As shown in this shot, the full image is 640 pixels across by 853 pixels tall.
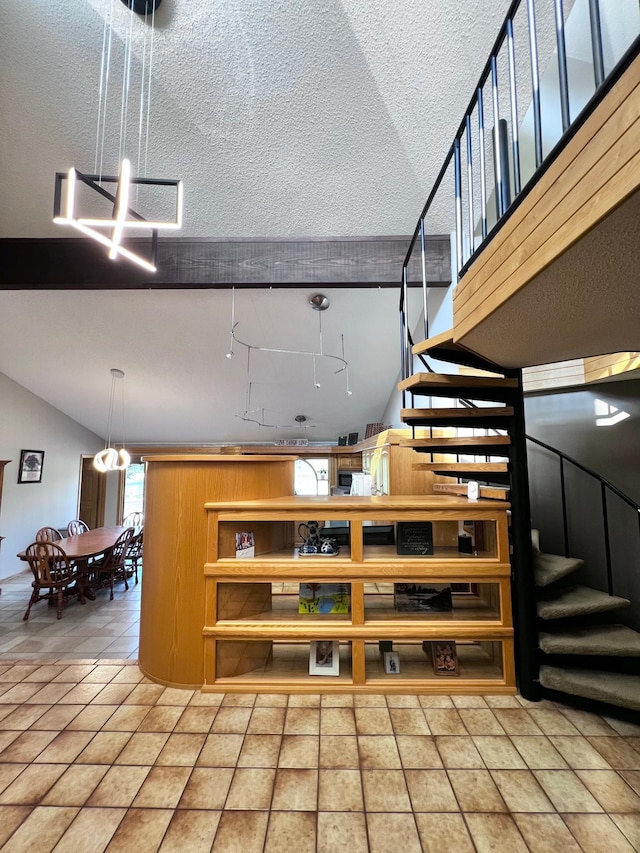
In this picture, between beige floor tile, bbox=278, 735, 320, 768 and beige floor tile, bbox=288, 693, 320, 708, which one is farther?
beige floor tile, bbox=288, 693, 320, 708

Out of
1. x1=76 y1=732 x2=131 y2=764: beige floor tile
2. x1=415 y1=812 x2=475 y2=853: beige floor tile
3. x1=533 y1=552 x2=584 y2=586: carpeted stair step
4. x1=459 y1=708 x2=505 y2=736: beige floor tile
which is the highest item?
x1=533 y1=552 x2=584 y2=586: carpeted stair step

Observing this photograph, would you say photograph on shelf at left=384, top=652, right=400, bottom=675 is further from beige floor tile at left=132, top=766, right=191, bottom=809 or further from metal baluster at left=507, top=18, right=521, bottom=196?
metal baluster at left=507, top=18, right=521, bottom=196

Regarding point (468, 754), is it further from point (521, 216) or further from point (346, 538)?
point (521, 216)

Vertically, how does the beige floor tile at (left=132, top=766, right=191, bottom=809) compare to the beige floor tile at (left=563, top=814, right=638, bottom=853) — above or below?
above

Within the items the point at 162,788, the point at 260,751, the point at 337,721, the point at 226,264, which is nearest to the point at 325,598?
the point at 337,721

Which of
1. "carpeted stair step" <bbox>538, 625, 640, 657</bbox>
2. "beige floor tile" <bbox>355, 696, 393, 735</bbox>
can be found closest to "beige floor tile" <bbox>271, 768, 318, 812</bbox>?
"beige floor tile" <bbox>355, 696, 393, 735</bbox>

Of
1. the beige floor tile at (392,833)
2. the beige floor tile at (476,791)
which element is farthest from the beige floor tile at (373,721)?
the beige floor tile at (392,833)

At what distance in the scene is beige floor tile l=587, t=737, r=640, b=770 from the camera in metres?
1.90

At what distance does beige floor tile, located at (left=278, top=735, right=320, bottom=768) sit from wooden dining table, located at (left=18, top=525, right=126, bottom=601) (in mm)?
4086

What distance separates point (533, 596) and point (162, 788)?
87.9 inches

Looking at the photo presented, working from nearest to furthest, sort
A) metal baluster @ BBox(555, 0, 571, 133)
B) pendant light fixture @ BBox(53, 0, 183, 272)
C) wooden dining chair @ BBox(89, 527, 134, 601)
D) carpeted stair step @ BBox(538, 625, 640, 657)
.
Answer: metal baluster @ BBox(555, 0, 571, 133) < pendant light fixture @ BBox(53, 0, 183, 272) < carpeted stair step @ BBox(538, 625, 640, 657) < wooden dining chair @ BBox(89, 527, 134, 601)

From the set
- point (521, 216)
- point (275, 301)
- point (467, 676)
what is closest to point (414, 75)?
point (521, 216)

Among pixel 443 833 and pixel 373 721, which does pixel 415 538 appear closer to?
pixel 373 721

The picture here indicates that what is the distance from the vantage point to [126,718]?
228 cm
